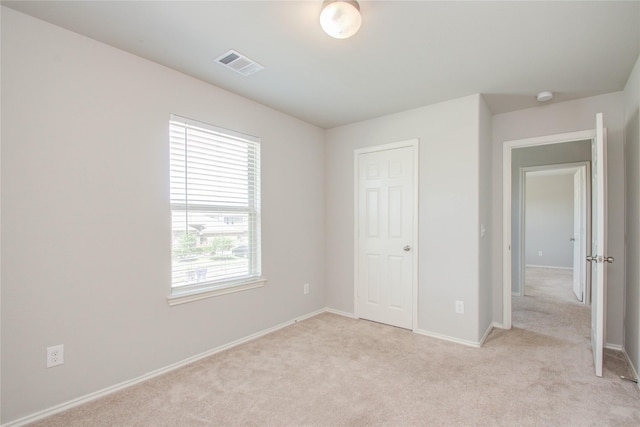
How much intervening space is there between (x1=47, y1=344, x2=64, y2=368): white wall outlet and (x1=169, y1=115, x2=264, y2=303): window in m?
0.73

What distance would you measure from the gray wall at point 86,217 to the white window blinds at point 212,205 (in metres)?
0.12

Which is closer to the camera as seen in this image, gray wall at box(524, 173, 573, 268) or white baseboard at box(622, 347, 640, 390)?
white baseboard at box(622, 347, 640, 390)

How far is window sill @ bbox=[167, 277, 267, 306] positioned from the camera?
2.49 metres

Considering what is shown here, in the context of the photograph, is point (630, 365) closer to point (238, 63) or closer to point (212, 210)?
point (212, 210)

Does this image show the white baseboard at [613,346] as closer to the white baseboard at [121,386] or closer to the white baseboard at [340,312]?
the white baseboard at [340,312]

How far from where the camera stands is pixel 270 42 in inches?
82.0

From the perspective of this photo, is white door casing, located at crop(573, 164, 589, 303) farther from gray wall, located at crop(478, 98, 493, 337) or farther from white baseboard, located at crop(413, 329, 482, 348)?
white baseboard, located at crop(413, 329, 482, 348)

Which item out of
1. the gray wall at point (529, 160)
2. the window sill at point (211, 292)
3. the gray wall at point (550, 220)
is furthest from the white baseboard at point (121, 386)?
the gray wall at point (550, 220)

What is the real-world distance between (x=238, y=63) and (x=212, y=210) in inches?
50.6

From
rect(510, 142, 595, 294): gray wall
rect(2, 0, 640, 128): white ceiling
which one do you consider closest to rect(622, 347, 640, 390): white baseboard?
rect(510, 142, 595, 294): gray wall

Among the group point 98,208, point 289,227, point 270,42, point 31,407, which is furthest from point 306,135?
point 31,407

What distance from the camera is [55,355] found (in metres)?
1.90

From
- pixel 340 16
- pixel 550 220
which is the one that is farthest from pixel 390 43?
pixel 550 220

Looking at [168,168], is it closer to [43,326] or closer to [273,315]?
[43,326]
